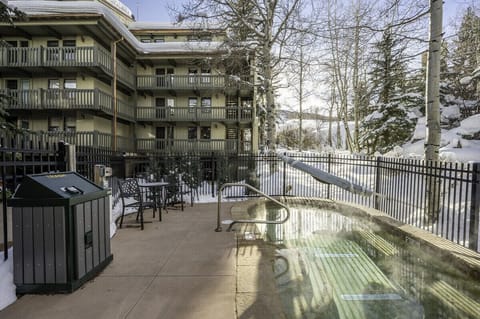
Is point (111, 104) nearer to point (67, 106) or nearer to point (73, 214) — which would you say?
point (67, 106)

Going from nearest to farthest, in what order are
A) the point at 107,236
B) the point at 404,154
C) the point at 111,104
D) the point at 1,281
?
the point at 1,281
the point at 107,236
the point at 404,154
the point at 111,104

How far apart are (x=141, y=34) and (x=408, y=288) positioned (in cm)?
2502

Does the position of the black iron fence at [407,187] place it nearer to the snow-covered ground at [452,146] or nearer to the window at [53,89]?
the snow-covered ground at [452,146]

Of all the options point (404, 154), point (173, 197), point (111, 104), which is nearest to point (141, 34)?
point (111, 104)

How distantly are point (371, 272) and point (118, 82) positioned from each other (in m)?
18.4

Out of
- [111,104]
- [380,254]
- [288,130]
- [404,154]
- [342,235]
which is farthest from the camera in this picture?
[288,130]

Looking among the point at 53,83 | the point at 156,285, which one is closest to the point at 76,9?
the point at 53,83

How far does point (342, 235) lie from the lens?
19.1ft

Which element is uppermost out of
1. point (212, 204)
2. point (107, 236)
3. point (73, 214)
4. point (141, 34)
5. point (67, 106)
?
point (141, 34)

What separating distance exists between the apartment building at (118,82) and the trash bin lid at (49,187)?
12.9m

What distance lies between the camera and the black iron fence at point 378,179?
4277 mm

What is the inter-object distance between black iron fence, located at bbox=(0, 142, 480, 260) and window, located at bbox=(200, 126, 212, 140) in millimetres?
7897

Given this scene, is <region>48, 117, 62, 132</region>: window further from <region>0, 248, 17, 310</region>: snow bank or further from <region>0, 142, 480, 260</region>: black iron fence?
<region>0, 248, 17, 310</region>: snow bank

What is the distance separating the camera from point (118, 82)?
60.0ft
